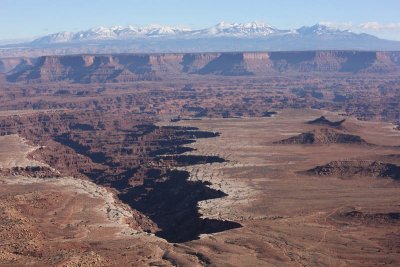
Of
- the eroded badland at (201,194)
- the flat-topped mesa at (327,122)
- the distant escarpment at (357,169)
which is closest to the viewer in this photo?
the eroded badland at (201,194)

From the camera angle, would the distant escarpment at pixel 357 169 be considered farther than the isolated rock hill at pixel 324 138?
No

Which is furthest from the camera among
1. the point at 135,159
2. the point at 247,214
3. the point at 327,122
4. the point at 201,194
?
the point at 327,122

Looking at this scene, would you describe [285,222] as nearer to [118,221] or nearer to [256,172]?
[118,221]

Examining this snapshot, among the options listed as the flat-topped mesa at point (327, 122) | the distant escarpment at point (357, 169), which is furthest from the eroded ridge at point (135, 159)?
the flat-topped mesa at point (327, 122)

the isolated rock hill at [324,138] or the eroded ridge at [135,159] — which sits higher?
the isolated rock hill at [324,138]

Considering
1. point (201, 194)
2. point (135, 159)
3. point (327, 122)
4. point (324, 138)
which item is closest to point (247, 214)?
point (201, 194)

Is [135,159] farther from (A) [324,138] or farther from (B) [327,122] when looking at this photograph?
(B) [327,122]

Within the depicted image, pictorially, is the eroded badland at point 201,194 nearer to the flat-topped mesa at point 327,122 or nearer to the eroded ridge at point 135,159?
the eroded ridge at point 135,159
